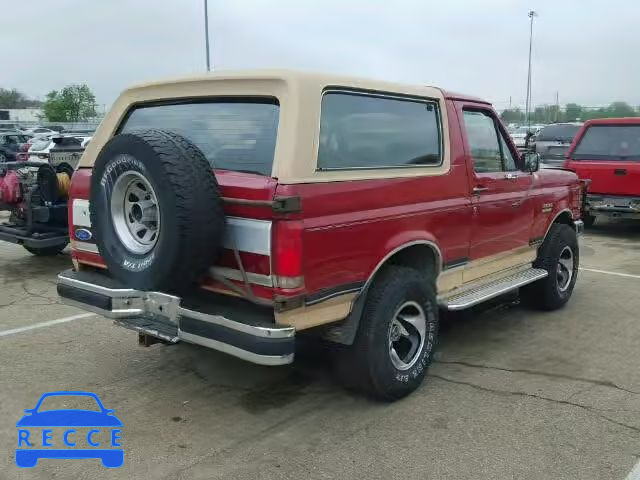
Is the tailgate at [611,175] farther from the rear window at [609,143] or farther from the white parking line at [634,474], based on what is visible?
the white parking line at [634,474]

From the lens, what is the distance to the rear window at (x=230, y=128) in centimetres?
356

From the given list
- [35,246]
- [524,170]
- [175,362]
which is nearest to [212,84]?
[175,362]

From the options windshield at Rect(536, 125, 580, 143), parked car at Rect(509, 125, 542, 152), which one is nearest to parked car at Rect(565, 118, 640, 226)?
parked car at Rect(509, 125, 542, 152)

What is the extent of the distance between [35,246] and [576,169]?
842cm

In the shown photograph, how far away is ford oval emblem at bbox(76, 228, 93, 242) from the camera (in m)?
4.31

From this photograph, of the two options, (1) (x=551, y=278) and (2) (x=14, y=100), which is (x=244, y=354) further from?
(2) (x=14, y=100)

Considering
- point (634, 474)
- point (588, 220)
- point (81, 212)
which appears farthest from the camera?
point (588, 220)

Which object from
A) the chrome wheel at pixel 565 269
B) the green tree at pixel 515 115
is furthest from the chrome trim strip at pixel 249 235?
the green tree at pixel 515 115

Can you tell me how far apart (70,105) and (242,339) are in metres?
68.9

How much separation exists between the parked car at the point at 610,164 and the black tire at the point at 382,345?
7.40 m

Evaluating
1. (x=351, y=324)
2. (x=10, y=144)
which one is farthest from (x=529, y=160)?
(x=10, y=144)

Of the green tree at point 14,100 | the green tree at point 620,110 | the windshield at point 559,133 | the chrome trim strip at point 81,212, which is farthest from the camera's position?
the green tree at point 14,100

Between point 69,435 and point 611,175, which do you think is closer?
point 69,435

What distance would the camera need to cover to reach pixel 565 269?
6.34 m
